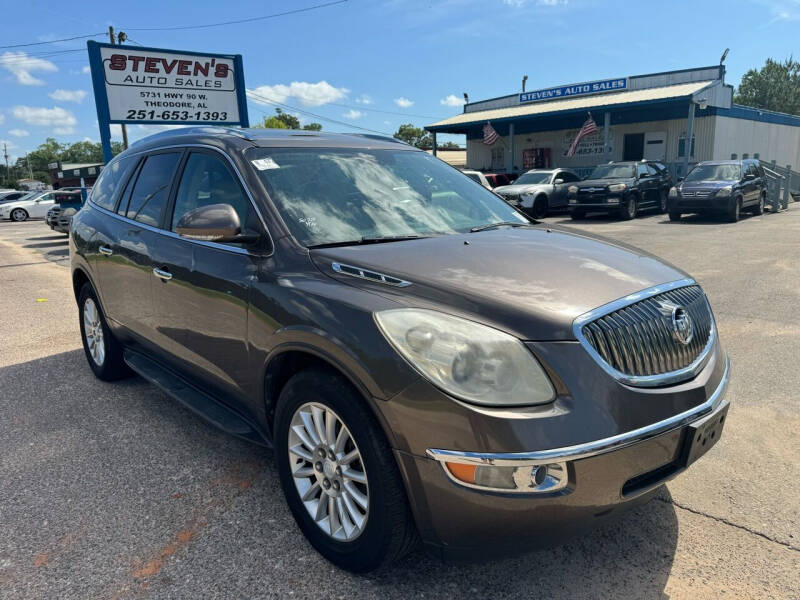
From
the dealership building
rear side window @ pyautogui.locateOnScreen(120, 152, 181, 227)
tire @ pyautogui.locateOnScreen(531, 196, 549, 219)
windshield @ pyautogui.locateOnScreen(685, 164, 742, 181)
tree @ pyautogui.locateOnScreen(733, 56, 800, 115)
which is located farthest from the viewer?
tree @ pyautogui.locateOnScreen(733, 56, 800, 115)

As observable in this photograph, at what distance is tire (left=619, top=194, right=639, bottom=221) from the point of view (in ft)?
56.5

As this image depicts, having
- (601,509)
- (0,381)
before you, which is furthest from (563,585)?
(0,381)

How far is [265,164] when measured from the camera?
→ 9.89 ft

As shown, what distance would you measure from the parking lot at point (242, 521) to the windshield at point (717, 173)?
1351 centimetres

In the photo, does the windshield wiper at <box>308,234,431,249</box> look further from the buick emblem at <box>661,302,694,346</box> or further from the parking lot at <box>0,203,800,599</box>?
the parking lot at <box>0,203,800,599</box>

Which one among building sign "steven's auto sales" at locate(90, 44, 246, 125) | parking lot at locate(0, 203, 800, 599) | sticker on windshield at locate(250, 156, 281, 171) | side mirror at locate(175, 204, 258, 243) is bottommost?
parking lot at locate(0, 203, 800, 599)

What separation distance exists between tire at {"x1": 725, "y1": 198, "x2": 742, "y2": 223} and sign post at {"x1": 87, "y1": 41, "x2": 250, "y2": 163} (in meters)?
13.1

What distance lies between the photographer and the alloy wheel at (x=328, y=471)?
225 centimetres

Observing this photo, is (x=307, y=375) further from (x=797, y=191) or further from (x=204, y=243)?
(x=797, y=191)

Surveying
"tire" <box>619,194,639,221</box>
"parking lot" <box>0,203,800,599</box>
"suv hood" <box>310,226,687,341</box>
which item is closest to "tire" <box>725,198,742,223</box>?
"tire" <box>619,194,639,221</box>

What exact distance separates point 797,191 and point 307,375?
3372cm

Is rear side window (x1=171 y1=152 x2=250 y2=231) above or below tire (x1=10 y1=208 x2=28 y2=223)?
above

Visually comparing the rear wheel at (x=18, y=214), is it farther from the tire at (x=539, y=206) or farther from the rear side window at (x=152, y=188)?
the rear side window at (x=152, y=188)

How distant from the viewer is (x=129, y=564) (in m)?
2.48
